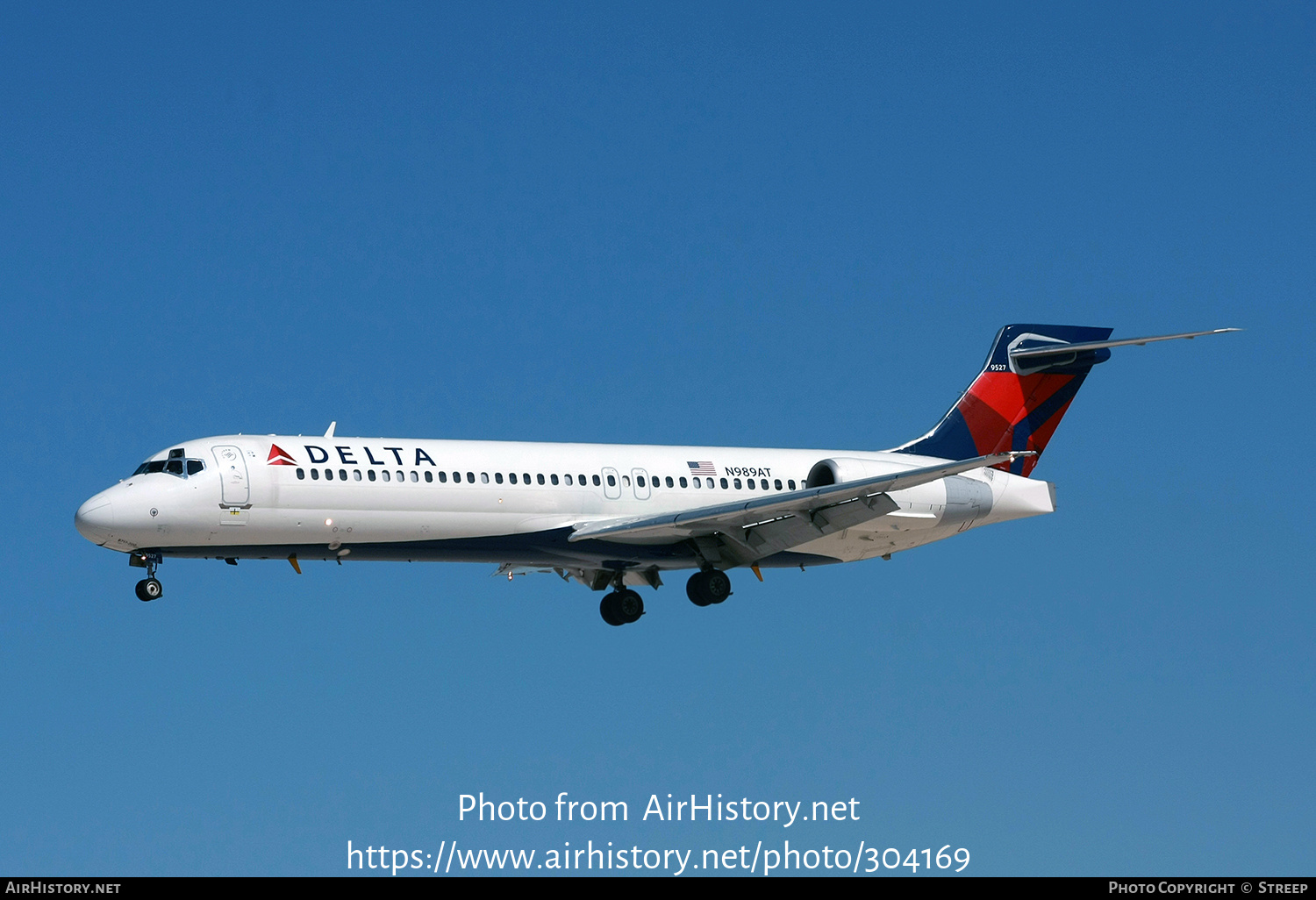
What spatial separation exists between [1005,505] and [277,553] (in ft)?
53.7

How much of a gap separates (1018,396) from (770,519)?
9151 millimetres

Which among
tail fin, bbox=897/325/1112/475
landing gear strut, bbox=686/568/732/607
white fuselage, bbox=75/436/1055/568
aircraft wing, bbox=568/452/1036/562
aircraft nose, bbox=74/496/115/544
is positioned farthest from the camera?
tail fin, bbox=897/325/1112/475

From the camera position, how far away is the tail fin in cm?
4469

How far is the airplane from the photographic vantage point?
35.5 metres

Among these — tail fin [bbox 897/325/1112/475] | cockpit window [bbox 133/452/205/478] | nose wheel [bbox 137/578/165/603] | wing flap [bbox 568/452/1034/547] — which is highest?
tail fin [bbox 897/325/1112/475]

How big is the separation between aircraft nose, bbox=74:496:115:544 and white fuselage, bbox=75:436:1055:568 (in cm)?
3

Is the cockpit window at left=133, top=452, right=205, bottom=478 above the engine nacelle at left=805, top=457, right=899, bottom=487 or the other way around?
the other way around

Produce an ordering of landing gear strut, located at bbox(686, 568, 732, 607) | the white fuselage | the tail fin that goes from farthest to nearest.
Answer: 1. the tail fin
2. landing gear strut, located at bbox(686, 568, 732, 607)
3. the white fuselage

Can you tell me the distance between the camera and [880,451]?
4359cm

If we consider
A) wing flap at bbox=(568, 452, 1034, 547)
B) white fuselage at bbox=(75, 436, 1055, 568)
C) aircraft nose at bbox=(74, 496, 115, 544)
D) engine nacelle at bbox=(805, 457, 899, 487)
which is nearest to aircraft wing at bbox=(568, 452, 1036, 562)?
wing flap at bbox=(568, 452, 1034, 547)

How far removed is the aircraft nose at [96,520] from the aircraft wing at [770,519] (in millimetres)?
9042

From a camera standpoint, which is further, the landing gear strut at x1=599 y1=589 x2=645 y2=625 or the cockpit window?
the landing gear strut at x1=599 y1=589 x2=645 y2=625

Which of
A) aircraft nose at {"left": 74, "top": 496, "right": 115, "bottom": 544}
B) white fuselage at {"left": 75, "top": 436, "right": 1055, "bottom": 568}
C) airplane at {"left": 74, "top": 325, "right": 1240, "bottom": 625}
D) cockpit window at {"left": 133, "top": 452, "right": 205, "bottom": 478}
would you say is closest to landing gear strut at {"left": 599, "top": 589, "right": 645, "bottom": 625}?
airplane at {"left": 74, "top": 325, "right": 1240, "bottom": 625}

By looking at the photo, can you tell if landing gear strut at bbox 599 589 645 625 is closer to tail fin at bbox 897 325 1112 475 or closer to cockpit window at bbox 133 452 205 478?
tail fin at bbox 897 325 1112 475
